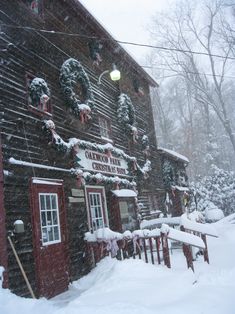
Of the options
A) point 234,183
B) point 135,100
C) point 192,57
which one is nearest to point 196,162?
point 192,57

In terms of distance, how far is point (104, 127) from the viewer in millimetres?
13469

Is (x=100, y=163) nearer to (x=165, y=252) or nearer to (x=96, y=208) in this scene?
(x=96, y=208)

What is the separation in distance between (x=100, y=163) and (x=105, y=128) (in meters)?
2.14

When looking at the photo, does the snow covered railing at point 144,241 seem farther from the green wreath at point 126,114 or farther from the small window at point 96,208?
the green wreath at point 126,114

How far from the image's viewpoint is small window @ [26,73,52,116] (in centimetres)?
888

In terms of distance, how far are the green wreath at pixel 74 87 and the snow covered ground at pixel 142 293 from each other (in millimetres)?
4203

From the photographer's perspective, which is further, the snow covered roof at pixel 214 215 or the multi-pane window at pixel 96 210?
the snow covered roof at pixel 214 215

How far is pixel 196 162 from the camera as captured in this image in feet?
141

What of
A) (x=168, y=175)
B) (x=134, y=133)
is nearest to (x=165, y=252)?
(x=134, y=133)

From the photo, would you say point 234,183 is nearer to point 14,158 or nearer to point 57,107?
point 57,107

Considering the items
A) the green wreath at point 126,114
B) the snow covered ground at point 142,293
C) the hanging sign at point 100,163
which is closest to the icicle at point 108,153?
the hanging sign at point 100,163

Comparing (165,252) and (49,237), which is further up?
(49,237)

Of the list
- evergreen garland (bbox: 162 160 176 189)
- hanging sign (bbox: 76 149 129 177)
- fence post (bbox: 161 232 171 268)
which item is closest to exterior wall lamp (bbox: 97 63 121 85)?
hanging sign (bbox: 76 149 129 177)

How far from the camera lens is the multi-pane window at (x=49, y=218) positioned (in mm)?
8523
